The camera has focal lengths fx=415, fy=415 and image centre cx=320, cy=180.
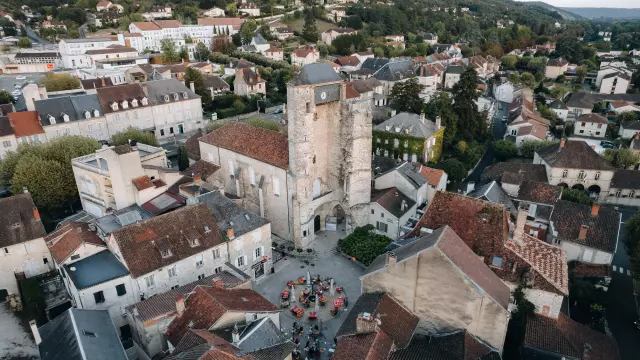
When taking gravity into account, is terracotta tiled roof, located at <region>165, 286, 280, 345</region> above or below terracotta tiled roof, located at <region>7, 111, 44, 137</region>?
below

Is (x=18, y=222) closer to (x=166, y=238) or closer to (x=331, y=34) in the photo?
(x=166, y=238)

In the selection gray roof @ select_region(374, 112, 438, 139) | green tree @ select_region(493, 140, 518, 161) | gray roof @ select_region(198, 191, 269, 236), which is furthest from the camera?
green tree @ select_region(493, 140, 518, 161)

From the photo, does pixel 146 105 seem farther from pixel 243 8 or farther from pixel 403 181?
pixel 243 8

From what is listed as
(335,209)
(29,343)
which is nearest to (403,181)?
(335,209)

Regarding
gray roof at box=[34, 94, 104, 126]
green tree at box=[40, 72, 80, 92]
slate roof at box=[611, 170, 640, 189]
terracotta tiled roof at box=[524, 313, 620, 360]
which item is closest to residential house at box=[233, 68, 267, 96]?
green tree at box=[40, 72, 80, 92]

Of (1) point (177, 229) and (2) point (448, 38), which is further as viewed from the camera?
(2) point (448, 38)

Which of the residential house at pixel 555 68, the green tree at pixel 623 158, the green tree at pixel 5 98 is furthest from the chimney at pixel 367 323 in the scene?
the residential house at pixel 555 68

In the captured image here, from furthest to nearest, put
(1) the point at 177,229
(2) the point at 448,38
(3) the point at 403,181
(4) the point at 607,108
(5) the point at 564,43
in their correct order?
(2) the point at 448,38, (5) the point at 564,43, (4) the point at 607,108, (3) the point at 403,181, (1) the point at 177,229

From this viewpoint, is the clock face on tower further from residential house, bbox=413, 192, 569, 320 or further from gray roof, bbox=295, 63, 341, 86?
residential house, bbox=413, 192, 569, 320
